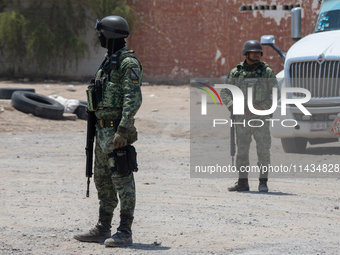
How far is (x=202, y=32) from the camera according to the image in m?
22.7

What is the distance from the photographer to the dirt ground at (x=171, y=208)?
4.16 m

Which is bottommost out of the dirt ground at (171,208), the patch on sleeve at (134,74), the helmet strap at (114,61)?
the dirt ground at (171,208)

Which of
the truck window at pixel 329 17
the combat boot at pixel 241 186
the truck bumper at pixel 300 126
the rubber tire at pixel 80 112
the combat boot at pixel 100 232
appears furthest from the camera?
the rubber tire at pixel 80 112

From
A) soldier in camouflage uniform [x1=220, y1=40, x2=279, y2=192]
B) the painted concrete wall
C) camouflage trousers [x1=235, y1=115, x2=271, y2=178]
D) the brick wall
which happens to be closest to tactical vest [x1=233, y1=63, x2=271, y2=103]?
soldier in camouflage uniform [x1=220, y1=40, x2=279, y2=192]

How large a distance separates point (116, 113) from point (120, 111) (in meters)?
0.04

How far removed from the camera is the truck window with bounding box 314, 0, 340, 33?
9359 mm

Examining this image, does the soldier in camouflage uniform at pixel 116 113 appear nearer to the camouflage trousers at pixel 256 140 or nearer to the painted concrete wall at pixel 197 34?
the camouflage trousers at pixel 256 140

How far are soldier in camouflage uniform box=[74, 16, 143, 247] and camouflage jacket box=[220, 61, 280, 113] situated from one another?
2561 mm

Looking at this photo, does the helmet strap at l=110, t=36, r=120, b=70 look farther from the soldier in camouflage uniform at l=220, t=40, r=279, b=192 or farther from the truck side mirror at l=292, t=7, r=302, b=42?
the truck side mirror at l=292, t=7, r=302, b=42

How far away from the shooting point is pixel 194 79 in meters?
22.7

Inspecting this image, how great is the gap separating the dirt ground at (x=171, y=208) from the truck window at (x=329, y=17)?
220cm

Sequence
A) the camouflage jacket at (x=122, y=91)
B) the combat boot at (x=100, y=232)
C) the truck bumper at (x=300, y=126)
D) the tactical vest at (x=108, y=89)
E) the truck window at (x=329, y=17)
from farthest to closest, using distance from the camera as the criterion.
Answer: the truck window at (x=329, y=17)
the truck bumper at (x=300, y=126)
the combat boot at (x=100, y=232)
the tactical vest at (x=108, y=89)
the camouflage jacket at (x=122, y=91)

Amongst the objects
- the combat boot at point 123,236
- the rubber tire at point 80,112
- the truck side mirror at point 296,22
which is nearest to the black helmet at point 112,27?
the combat boot at point 123,236

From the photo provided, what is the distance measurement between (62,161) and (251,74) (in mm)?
3634
